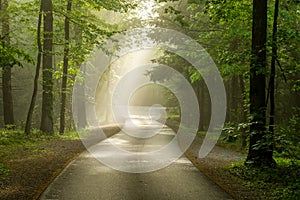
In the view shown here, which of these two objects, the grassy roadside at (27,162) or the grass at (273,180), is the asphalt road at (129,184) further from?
the grass at (273,180)

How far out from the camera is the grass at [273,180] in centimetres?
826

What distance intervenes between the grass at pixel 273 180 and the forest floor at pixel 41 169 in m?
0.25

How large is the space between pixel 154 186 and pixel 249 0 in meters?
9.37

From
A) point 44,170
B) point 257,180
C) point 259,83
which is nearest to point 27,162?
point 44,170

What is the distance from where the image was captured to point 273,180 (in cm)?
972

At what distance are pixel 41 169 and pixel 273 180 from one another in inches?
271

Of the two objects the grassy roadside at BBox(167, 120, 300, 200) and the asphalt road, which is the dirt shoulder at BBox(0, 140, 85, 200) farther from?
the grassy roadside at BBox(167, 120, 300, 200)

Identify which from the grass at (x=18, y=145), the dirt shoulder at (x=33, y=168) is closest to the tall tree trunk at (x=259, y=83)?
the dirt shoulder at (x=33, y=168)

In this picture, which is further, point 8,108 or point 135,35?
point 135,35

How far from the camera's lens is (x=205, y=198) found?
7.91m

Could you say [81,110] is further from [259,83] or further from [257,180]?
[257,180]

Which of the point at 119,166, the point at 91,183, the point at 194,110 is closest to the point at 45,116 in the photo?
the point at 119,166

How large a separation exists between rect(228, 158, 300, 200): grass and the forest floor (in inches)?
9.9

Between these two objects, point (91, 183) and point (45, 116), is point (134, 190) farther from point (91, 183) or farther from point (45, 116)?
point (45, 116)
